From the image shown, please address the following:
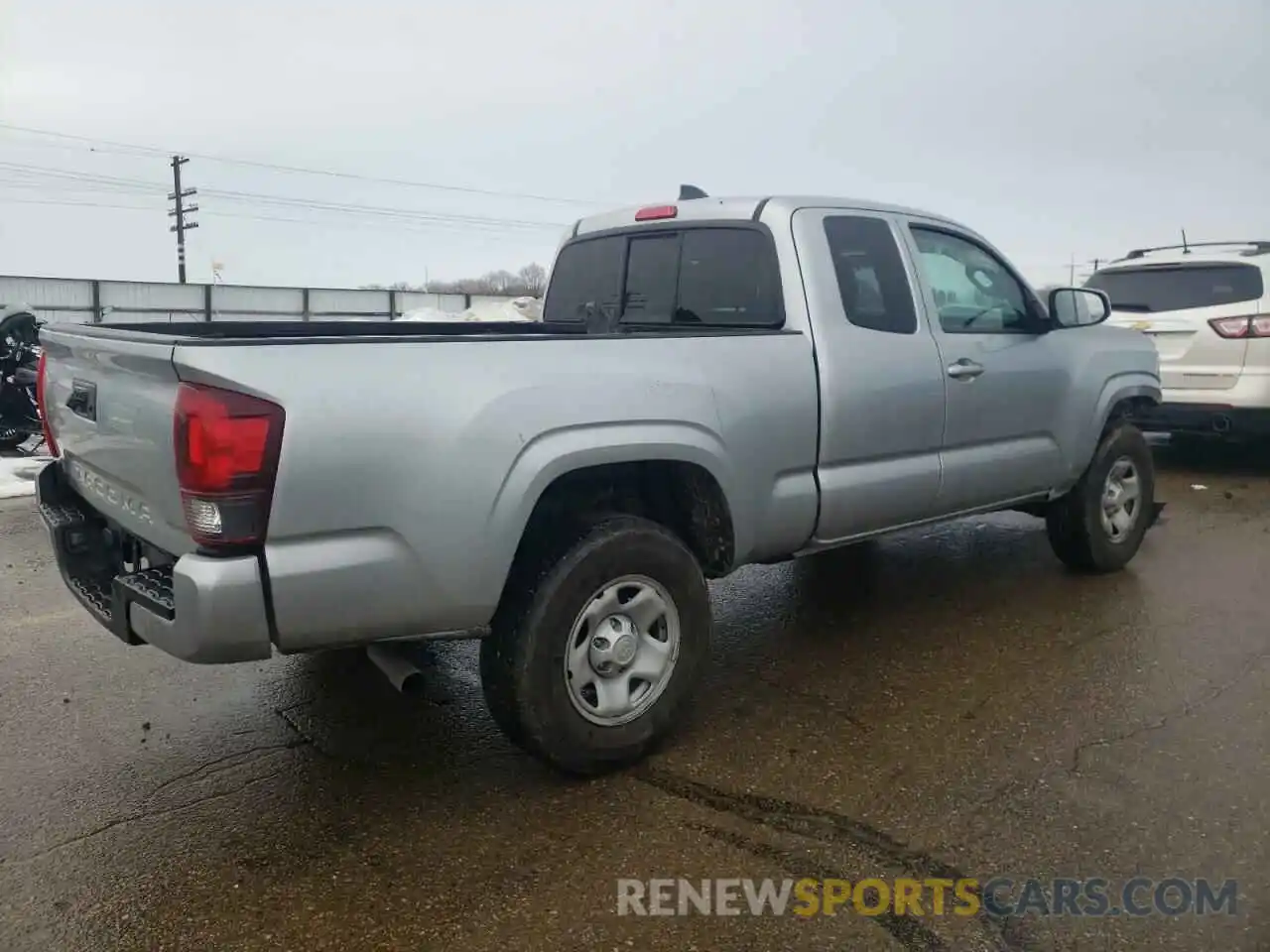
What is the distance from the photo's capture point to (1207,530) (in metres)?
7.02

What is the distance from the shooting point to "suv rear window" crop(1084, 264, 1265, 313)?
8469 mm

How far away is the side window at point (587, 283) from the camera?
4.88 metres

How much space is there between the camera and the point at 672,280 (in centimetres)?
457

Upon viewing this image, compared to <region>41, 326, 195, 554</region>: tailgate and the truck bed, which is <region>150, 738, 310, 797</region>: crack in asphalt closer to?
<region>41, 326, 195, 554</region>: tailgate

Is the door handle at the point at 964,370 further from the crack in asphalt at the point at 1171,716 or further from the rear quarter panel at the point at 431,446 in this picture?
the crack in asphalt at the point at 1171,716

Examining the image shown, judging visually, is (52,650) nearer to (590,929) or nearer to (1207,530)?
(590,929)

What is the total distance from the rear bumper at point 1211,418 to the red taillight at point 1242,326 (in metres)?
0.59

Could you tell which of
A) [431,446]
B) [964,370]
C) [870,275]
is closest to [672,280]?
[870,275]

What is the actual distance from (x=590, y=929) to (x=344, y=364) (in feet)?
5.26

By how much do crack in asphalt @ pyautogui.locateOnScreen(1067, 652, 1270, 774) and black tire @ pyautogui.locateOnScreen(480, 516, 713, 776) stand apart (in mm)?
1458

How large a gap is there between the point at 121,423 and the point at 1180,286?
28.2ft

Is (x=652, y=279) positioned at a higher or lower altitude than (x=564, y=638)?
higher

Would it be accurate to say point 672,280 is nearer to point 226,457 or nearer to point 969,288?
point 969,288
